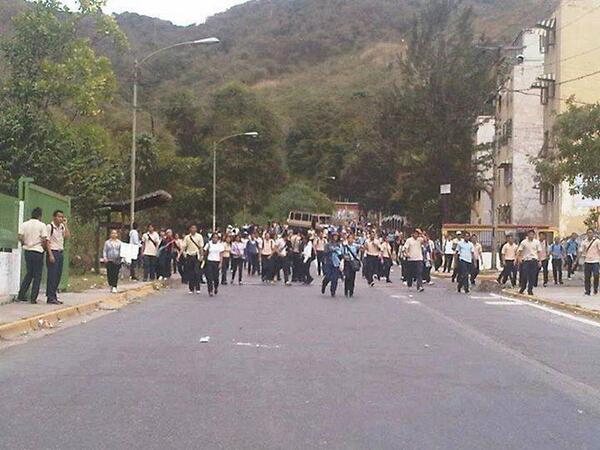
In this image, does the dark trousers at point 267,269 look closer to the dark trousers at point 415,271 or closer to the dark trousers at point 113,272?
the dark trousers at point 415,271

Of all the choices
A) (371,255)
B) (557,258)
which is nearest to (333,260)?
(371,255)

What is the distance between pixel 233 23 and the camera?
13788 cm

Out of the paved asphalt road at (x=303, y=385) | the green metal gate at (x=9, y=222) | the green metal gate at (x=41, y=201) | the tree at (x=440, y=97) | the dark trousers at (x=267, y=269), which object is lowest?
the paved asphalt road at (x=303, y=385)

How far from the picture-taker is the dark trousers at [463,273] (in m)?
25.5

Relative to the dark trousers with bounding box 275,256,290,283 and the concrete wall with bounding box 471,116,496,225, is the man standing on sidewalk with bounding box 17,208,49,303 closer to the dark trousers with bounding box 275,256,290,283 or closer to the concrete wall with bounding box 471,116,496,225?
the dark trousers with bounding box 275,256,290,283

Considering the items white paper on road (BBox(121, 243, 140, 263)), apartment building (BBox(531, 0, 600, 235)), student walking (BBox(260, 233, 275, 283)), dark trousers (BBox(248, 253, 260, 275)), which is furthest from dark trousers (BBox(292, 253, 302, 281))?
apartment building (BBox(531, 0, 600, 235))

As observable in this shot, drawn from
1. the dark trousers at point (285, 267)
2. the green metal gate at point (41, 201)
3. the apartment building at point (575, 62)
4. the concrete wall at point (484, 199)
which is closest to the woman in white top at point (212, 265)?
the green metal gate at point (41, 201)

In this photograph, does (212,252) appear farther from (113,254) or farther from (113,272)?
(113,254)

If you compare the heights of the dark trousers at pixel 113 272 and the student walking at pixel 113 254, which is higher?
the student walking at pixel 113 254

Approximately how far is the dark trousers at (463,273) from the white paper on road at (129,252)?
29.4 ft

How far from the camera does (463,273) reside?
25.6 meters

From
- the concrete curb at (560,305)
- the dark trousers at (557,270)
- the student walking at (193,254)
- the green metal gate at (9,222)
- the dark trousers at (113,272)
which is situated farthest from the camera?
the dark trousers at (557,270)

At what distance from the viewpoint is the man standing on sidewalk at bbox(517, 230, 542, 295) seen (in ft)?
76.5

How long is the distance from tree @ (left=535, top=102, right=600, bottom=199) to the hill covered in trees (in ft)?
50.9
